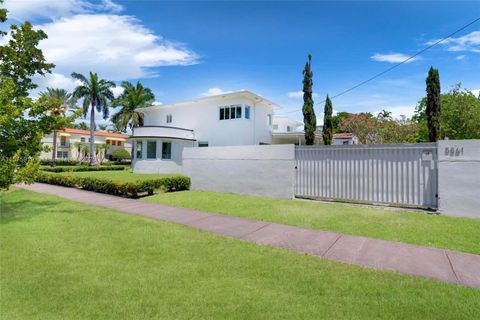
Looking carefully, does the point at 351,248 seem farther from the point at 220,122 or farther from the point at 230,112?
the point at 220,122

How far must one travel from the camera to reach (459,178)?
25.7 feet

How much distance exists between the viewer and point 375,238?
604 centimetres

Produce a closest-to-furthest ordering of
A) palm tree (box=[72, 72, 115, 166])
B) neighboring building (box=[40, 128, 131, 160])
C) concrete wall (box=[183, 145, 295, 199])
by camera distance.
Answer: concrete wall (box=[183, 145, 295, 199]), palm tree (box=[72, 72, 115, 166]), neighboring building (box=[40, 128, 131, 160])

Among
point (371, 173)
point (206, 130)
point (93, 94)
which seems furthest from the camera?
point (93, 94)

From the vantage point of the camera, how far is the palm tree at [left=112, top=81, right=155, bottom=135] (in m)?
38.0

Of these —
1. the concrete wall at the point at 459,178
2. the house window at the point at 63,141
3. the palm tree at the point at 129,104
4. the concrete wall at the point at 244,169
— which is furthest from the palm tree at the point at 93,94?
the concrete wall at the point at 459,178

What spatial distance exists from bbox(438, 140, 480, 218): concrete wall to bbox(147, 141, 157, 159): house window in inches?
781

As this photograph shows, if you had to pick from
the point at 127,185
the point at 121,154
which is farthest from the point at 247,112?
the point at 121,154

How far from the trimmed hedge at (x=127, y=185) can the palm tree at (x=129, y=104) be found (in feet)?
77.2

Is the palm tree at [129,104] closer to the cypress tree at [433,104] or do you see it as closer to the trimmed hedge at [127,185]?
the trimmed hedge at [127,185]

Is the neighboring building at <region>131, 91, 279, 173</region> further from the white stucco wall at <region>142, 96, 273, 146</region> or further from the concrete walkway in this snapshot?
the concrete walkway

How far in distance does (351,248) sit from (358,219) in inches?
100

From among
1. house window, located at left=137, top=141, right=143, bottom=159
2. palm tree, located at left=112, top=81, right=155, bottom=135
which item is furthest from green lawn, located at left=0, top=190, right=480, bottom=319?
palm tree, located at left=112, top=81, right=155, bottom=135

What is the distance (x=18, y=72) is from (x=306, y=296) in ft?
39.8
